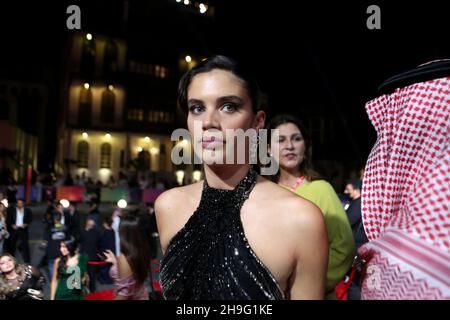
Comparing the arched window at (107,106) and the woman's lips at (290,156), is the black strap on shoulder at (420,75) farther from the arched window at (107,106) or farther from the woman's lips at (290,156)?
the arched window at (107,106)

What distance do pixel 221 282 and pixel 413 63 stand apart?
8.50 feet

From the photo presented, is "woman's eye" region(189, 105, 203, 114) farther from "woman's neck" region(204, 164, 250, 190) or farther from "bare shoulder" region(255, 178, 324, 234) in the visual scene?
"bare shoulder" region(255, 178, 324, 234)

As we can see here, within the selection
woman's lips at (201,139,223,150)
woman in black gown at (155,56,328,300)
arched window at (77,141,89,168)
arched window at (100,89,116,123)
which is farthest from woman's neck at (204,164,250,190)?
arched window at (100,89,116,123)

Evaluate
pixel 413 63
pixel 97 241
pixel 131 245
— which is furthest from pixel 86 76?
pixel 413 63

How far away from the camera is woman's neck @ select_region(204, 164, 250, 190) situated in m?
→ 1.94

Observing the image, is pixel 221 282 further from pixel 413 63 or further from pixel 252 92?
pixel 413 63

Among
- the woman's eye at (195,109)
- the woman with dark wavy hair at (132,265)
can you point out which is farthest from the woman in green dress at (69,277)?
the woman's eye at (195,109)

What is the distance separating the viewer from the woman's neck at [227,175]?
76.4 inches

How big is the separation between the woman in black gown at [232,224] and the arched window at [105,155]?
39.6 metres

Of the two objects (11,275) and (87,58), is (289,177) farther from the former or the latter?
(87,58)

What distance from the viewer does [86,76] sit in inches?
1544

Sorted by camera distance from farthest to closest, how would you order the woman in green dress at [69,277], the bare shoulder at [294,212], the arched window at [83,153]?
the arched window at [83,153], the woman in green dress at [69,277], the bare shoulder at [294,212]

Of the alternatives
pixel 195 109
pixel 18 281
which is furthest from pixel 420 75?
pixel 18 281
